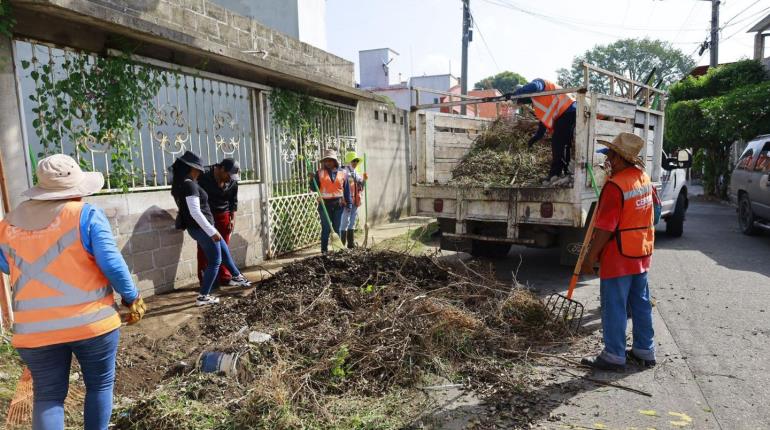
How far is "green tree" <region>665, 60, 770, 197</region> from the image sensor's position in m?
12.8

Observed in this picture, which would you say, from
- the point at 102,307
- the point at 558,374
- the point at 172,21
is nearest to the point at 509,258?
the point at 558,374

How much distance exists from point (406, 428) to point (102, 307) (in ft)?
5.70

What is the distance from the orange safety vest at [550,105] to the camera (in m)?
5.83

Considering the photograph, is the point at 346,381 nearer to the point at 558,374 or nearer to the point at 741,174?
the point at 558,374

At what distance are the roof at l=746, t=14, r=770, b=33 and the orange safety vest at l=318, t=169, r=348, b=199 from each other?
1857cm

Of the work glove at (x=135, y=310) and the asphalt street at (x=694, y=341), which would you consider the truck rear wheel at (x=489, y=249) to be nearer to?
the asphalt street at (x=694, y=341)

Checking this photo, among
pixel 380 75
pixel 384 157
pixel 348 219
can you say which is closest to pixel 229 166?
pixel 348 219

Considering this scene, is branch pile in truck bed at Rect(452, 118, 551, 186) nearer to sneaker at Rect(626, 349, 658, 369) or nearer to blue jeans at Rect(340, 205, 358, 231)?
blue jeans at Rect(340, 205, 358, 231)

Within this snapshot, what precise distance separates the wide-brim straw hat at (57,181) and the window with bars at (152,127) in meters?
2.35

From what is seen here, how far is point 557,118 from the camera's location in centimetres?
592

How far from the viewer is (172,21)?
6.00 metres

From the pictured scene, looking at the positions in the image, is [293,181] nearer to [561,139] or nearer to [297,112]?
[297,112]

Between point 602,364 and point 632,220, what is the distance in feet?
3.44

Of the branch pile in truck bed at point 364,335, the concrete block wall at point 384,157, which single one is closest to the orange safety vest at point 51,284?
the branch pile in truck bed at point 364,335
